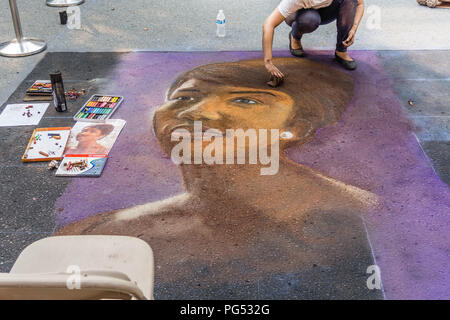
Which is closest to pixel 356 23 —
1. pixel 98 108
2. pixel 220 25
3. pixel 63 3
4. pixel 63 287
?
pixel 220 25

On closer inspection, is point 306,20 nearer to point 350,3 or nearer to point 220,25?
point 350,3

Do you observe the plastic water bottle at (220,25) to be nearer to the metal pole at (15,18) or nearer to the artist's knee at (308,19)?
the artist's knee at (308,19)

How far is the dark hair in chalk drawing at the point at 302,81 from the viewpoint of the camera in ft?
12.7

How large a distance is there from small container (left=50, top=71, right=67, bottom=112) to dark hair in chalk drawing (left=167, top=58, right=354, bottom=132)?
2.85 ft

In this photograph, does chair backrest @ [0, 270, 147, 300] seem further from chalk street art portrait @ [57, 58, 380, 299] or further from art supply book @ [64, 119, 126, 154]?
art supply book @ [64, 119, 126, 154]

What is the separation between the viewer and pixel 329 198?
2951 millimetres

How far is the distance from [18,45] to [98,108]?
1.80 metres

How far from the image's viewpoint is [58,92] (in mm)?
3838

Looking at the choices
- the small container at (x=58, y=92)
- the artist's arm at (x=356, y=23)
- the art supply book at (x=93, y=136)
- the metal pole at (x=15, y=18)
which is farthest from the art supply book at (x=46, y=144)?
the artist's arm at (x=356, y=23)

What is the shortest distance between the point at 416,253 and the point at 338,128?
4.39 ft

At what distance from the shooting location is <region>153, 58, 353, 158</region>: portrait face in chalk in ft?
12.0

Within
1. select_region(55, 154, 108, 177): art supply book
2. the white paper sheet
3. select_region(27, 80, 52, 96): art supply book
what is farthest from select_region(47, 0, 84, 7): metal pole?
A: select_region(55, 154, 108, 177): art supply book

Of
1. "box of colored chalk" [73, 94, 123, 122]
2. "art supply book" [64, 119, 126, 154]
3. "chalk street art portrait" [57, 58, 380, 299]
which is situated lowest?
"chalk street art portrait" [57, 58, 380, 299]

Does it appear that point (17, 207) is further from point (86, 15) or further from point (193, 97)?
point (86, 15)
